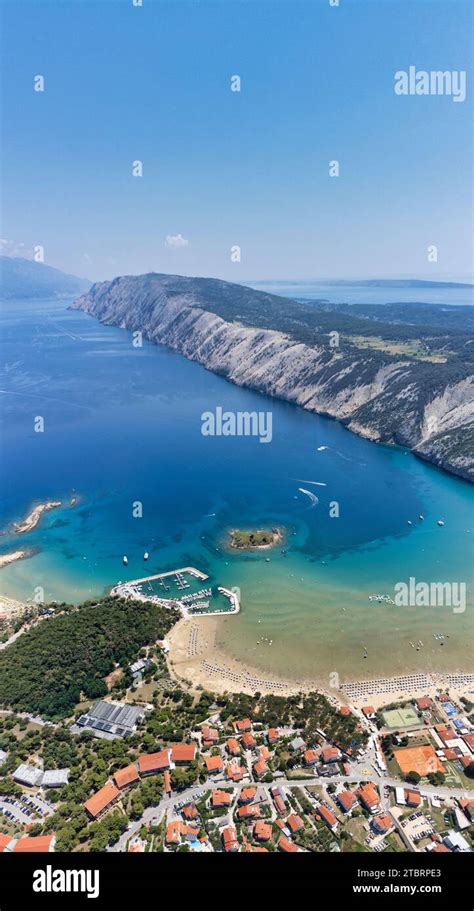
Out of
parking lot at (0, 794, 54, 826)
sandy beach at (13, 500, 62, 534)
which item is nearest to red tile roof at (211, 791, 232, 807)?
parking lot at (0, 794, 54, 826)

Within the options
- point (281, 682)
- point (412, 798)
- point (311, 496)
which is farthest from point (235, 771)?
point (311, 496)

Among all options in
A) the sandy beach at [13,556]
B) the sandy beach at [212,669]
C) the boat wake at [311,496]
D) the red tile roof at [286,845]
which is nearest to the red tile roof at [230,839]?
the red tile roof at [286,845]

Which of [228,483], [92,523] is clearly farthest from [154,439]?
[92,523]

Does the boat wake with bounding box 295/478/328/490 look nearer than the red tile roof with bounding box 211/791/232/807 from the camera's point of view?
No

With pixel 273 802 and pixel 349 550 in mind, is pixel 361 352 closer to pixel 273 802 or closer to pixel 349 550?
pixel 349 550

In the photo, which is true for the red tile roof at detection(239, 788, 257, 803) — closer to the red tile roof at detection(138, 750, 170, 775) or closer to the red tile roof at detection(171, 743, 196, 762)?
the red tile roof at detection(171, 743, 196, 762)

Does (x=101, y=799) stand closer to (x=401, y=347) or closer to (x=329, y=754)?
(x=329, y=754)
